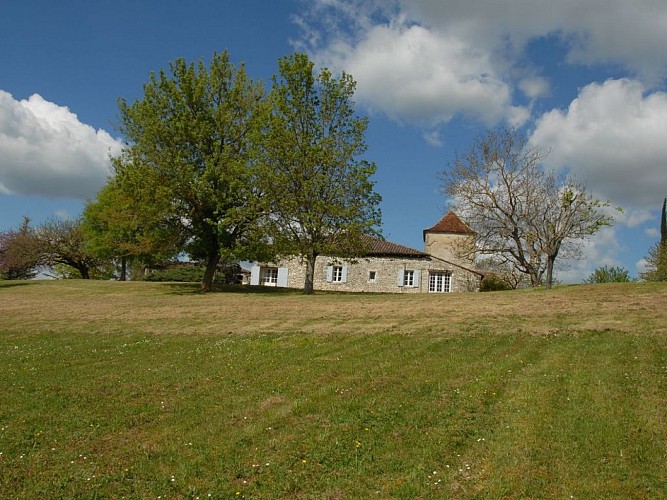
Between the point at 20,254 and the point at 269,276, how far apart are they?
27.1m

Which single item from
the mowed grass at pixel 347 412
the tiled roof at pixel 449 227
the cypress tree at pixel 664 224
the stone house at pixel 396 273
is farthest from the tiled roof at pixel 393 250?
the mowed grass at pixel 347 412

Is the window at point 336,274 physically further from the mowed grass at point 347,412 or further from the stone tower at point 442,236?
the mowed grass at point 347,412

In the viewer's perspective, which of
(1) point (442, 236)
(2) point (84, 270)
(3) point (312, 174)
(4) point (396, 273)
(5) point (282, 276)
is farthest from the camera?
(2) point (84, 270)

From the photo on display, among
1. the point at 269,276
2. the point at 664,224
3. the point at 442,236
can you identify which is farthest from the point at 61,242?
the point at 664,224

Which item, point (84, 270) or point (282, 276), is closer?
point (282, 276)

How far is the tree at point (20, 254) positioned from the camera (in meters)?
57.3

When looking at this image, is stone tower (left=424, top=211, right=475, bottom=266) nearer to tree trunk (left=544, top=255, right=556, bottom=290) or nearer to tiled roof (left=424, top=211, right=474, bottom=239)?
tiled roof (left=424, top=211, right=474, bottom=239)

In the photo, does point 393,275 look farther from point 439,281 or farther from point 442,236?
point 442,236

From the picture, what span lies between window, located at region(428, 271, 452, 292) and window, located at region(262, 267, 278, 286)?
533 inches

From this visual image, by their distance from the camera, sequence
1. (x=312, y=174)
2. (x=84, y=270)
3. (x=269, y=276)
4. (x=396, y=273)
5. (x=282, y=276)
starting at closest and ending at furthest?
(x=312, y=174), (x=396, y=273), (x=282, y=276), (x=269, y=276), (x=84, y=270)

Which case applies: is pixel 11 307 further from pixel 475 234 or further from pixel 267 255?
pixel 475 234

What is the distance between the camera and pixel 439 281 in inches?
1848

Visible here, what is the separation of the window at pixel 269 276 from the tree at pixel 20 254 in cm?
2548

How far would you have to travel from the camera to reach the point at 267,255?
3353 cm
